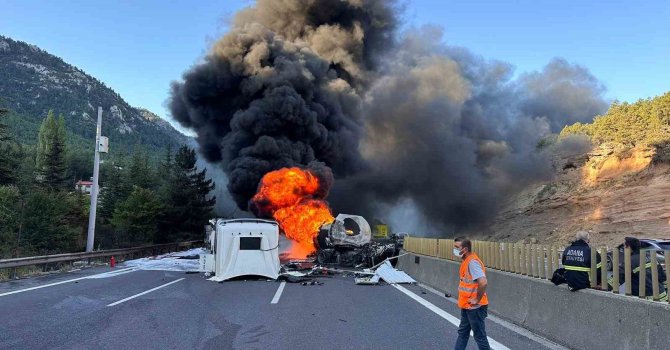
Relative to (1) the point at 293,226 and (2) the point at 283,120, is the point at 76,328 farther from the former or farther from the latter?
(2) the point at 283,120

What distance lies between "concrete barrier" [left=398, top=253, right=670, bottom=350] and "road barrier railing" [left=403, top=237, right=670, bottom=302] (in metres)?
0.21

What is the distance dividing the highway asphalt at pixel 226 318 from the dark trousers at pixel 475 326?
94 centimetres

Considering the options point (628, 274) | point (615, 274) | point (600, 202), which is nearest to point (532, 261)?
point (615, 274)

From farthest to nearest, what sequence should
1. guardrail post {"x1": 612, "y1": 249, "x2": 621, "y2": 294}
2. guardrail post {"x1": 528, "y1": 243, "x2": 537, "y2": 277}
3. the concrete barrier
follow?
guardrail post {"x1": 528, "y1": 243, "x2": 537, "y2": 277}
guardrail post {"x1": 612, "y1": 249, "x2": 621, "y2": 294}
the concrete barrier

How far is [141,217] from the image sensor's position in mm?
41531

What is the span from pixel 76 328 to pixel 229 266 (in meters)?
7.77

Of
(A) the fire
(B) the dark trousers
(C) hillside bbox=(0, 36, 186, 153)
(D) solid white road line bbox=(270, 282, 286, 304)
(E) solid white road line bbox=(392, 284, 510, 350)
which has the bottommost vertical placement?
(D) solid white road line bbox=(270, 282, 286, 304)

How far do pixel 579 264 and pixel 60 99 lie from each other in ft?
433

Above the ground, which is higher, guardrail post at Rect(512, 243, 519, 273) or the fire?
the fire

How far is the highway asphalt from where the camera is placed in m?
6.13

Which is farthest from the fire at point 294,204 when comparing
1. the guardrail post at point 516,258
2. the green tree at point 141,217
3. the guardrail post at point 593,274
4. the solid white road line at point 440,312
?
the guardrail post at point 593,274

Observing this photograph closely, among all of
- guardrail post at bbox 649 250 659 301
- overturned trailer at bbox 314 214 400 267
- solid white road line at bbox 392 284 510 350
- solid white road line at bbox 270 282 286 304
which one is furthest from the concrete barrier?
overturned trailer at bbox 314 214 400 267

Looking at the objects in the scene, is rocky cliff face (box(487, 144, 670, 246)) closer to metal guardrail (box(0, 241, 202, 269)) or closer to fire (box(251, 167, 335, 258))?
fire (box(251, 167, 335, 258))

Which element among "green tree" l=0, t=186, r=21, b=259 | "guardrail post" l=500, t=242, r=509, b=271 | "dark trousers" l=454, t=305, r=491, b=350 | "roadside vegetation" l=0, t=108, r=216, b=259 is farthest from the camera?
"roadside vegetation" l=0, t=108, r=216, b=259
